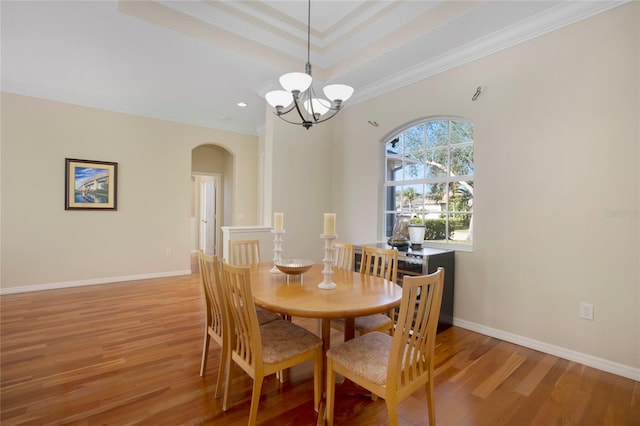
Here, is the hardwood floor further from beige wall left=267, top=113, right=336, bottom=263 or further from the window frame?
beige wall left=267, top=113, right=336, bottom=263

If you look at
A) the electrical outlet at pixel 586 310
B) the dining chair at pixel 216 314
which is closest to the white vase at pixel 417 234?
the electrical outlet at pixel 586 310

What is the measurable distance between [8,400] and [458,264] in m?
3.71

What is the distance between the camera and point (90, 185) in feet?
15.1

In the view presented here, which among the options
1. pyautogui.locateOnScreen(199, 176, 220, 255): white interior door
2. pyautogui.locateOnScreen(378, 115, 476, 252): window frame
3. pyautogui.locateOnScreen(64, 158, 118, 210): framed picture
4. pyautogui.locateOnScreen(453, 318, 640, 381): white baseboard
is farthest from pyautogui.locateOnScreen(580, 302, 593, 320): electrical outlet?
pyautogui.locateOnScreen(199, 176, 220, 255): white interior door

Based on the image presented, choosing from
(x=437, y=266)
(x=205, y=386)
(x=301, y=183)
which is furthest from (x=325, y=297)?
(x=301, y=183)

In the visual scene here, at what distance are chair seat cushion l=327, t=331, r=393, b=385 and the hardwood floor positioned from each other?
0.43 metres

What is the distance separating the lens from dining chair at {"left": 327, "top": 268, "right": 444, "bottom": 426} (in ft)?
4.55

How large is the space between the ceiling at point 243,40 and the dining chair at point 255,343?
2.50m

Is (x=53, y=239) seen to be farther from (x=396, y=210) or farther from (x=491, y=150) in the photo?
(x=491, y=150)

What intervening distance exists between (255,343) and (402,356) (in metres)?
0.73

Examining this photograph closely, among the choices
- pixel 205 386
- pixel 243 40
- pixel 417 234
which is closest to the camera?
pixel 205 386

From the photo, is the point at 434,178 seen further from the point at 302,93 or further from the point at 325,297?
the point at 325,297

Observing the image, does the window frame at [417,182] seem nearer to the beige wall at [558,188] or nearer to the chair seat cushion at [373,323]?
the beige wall at [558,188]

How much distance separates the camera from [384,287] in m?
2.03
